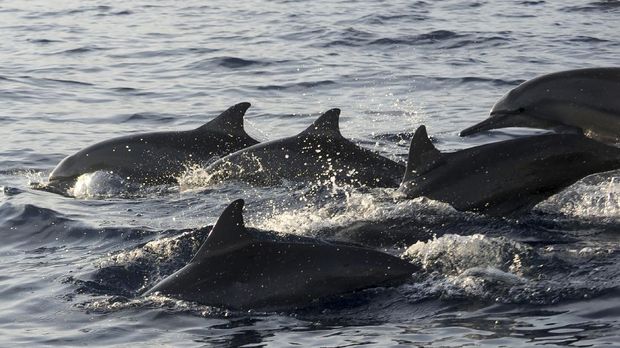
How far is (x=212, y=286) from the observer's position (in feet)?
30.6

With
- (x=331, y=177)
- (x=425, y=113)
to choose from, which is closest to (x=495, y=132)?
(x=425, y=113)

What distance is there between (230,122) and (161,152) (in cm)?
84

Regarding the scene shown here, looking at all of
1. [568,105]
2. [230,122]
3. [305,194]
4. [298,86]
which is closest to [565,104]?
[568,105]

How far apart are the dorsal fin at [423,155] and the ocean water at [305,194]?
12.3 inches

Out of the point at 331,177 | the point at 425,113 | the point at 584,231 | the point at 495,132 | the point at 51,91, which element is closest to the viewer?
the point at 584,231

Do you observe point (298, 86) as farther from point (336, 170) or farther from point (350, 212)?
point (350, 212)

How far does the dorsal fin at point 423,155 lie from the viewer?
10922 mm

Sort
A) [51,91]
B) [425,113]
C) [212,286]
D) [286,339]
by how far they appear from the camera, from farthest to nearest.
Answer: [51,91], [425,113], [212,286], [286,339]

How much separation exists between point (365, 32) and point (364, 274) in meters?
16.3

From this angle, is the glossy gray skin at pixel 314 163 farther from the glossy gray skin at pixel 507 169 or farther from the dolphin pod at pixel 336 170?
the glossy gray skin at pixel 507 169

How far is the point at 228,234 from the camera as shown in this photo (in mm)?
9312

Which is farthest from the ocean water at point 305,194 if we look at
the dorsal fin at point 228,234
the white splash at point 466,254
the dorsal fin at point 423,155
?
the dorsal fin at point 228,234

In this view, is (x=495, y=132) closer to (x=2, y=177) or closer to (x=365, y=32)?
(x=2, y=177)

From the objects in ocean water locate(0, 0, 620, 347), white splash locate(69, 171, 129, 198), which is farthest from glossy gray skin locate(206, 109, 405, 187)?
white splash locate(69, 171, 129, 198)
